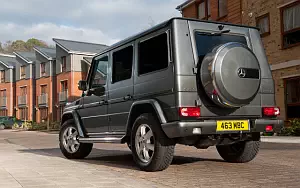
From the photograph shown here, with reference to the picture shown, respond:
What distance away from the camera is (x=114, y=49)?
7.75m

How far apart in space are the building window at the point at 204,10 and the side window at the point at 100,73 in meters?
17.1

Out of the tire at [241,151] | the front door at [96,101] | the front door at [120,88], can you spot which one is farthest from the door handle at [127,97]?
the tire at [241,151]

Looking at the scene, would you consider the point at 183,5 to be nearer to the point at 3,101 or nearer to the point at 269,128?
the point at 269,128

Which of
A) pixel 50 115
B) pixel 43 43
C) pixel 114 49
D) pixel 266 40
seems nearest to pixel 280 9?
pixel 266 40

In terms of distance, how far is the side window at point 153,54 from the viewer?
20.4ft

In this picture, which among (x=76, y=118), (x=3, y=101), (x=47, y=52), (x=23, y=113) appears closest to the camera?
(x=76, y=118)

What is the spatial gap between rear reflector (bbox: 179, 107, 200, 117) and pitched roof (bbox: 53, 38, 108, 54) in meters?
38.0

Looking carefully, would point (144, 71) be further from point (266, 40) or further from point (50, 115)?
point (50, 115)

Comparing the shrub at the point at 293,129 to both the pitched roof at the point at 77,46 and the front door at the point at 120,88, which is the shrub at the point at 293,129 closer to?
the front door at the point at 120,88

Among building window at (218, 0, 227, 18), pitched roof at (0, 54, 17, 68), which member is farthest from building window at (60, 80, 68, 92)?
building window at (218, 0, 227, 18)

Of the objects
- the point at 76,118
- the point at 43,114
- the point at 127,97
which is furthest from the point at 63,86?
the point at 127,97

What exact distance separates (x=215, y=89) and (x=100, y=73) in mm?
3123

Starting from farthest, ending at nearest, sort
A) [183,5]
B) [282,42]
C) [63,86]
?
[63,86], [183,5], [282,42]

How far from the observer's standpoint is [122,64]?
7457 mm
